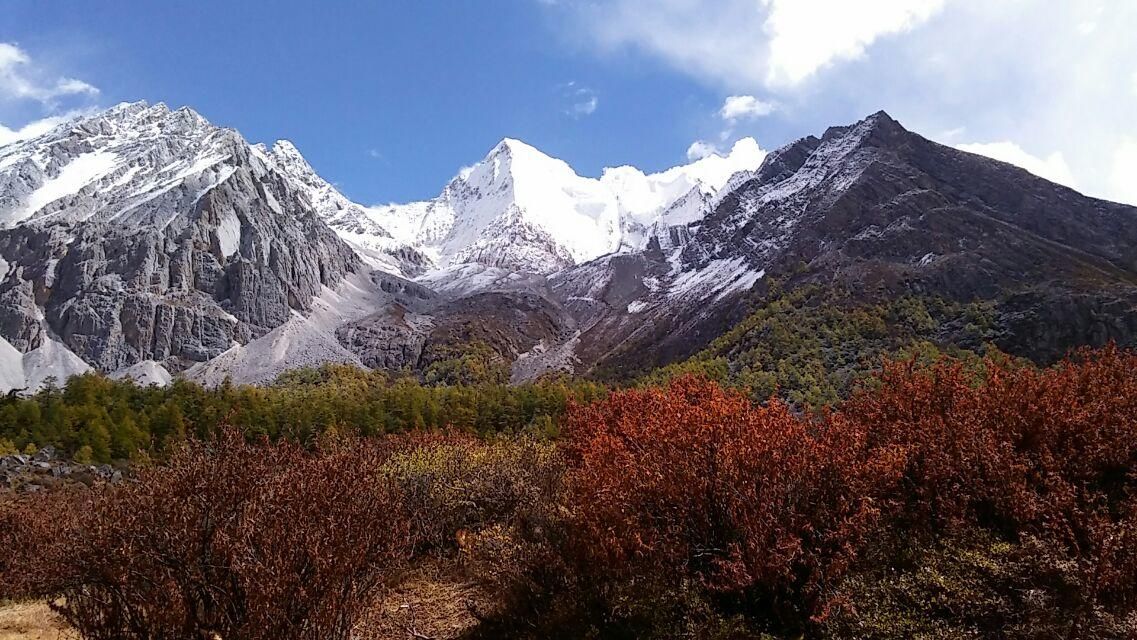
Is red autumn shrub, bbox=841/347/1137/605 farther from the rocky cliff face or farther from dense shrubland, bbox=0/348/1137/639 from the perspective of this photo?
the rocky cliff face

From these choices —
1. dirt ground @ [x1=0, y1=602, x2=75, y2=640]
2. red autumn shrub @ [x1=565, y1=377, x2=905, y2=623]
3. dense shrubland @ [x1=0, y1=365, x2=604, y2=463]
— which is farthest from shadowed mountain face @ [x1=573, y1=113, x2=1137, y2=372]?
dirt ground @ [x1=0, y1=602, x2=75, y2=640]

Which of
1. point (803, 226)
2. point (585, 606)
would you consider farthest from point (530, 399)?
point (803, 226)

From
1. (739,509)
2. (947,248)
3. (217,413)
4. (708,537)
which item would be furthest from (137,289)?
(739,509)

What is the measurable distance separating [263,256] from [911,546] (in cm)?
21359

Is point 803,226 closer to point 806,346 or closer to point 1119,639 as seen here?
point 806,346

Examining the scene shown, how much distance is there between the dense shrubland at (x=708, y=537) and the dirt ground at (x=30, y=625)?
321 cm

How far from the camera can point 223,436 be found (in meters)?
8.12

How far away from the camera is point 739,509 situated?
8.70m

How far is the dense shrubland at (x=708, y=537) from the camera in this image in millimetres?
6719

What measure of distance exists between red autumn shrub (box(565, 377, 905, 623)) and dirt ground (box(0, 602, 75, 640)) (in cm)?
956

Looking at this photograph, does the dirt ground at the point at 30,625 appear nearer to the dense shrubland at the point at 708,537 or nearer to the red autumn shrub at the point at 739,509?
the dense shrubland at the point at 708,537

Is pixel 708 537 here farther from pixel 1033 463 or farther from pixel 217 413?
pixel 217 413

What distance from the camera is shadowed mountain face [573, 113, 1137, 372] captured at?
3492 inches

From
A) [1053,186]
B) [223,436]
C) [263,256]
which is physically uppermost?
[1053,186]
